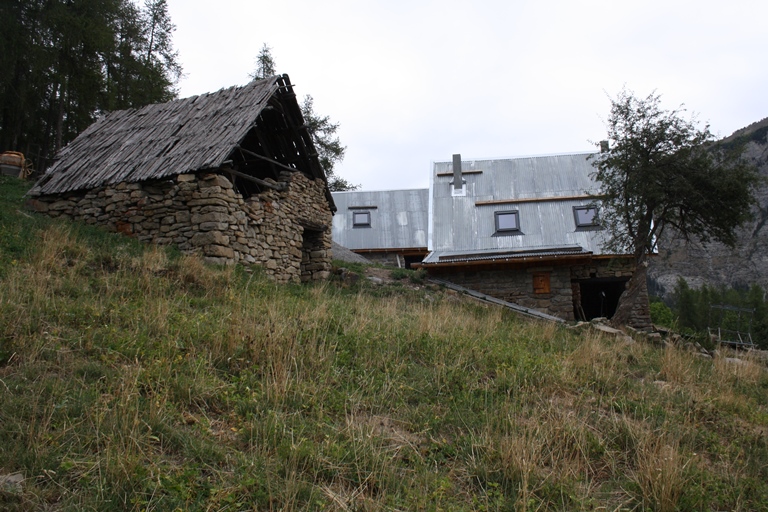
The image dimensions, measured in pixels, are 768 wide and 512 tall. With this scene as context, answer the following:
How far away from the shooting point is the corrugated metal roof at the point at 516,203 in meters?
18.9

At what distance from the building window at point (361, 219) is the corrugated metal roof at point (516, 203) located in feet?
15.5

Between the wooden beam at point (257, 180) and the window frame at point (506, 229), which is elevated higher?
the wooden beam at point (257, 180)

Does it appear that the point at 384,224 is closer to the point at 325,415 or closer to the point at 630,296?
the point at 630,296

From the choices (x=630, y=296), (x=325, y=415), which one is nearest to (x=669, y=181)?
(x=630, y=296)

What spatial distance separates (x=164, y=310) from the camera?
601 centimetres

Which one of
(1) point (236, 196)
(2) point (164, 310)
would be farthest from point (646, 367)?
(1) point (236, 196)

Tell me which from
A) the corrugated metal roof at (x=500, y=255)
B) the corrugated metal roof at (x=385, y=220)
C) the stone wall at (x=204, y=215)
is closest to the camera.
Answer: the stone wall at (x=204, y=215)

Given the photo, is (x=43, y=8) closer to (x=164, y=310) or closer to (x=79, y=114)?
(x=79, y=114)

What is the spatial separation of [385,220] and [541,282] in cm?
1027

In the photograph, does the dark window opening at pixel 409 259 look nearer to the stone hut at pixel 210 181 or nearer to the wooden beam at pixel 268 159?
the stone hut at pixel 210 181

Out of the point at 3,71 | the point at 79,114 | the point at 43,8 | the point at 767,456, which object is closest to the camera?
the point at 767,456

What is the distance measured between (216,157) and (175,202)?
4.50 ft

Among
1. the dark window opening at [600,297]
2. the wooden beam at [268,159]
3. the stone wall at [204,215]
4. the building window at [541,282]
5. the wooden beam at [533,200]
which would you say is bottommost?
the dark window opening at [600,297]

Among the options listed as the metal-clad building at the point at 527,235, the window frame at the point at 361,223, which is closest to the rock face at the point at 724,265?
the metal-clad building at the point at 527,235
